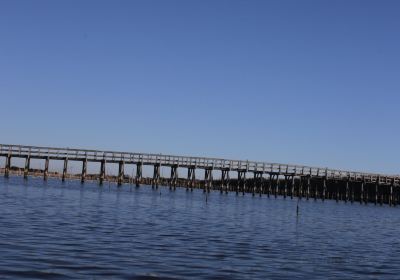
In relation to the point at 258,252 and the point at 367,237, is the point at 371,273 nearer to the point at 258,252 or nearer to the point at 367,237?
the point at 258,252

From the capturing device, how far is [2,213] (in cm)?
2278

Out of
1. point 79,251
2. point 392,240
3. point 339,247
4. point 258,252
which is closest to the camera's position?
point 79,251

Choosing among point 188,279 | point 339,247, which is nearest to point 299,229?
point 339,247

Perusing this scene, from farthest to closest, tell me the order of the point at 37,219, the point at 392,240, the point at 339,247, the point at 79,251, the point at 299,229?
the point at 299,229 < the point at 392,240 < the point at 37,219 < the point at 339,247 < the point at 79,251

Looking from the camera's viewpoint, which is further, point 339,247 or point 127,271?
point 339,247

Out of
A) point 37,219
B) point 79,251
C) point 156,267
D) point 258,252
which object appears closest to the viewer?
point 156,267

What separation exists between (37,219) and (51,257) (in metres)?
8.79

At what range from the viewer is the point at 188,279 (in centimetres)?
1217

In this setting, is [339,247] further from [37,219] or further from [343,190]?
[343,190]

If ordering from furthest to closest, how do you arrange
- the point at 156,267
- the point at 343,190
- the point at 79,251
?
the point at 343,190 → the point at 79,251 → the point at 156,267

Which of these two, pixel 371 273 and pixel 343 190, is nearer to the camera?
pixel 371 273

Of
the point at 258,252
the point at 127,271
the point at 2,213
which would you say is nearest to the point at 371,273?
the point at 258,252

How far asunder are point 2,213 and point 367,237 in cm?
1617

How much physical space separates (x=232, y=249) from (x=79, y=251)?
5.06m
